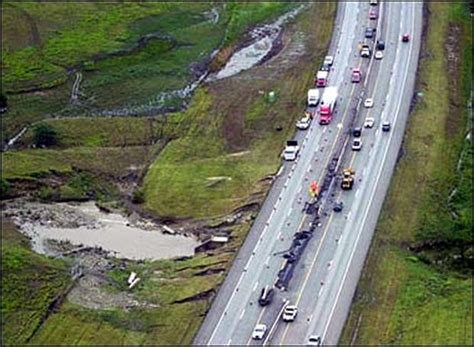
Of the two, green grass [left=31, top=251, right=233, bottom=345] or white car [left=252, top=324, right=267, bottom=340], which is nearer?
white car [left=252, top=324, right=267, bottom=340]

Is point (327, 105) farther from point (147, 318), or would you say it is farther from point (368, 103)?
point (147, 318)

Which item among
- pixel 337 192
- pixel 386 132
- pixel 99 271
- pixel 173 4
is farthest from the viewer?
pixel 173 4

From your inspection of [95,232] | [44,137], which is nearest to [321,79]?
[44,137]

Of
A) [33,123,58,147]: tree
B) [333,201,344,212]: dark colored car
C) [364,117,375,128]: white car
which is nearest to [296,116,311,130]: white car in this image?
[364,117,375,128]: white car

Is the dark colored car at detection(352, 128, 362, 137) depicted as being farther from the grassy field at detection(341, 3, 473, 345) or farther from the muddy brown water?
the muddy brown water

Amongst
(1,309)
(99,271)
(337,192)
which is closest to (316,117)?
(337,192)

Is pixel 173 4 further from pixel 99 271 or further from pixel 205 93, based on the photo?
pixel 99 271

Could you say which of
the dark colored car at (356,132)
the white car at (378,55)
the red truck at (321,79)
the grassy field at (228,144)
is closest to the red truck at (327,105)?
the red truck at (321,79)
